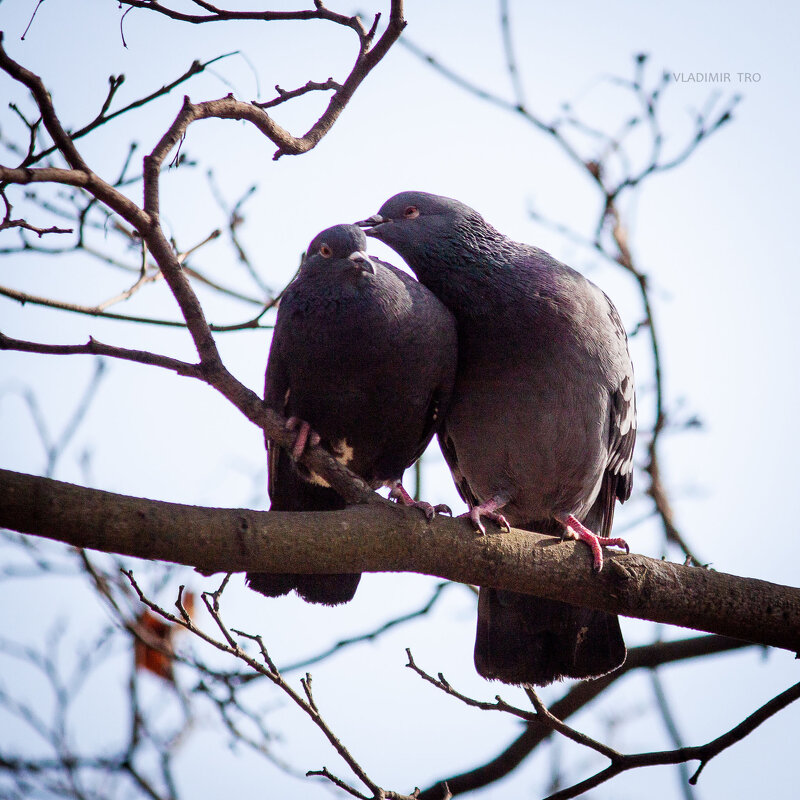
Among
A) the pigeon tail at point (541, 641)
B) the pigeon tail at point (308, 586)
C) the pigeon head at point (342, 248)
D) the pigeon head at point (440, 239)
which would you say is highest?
the pigeon head at point (440, 239)

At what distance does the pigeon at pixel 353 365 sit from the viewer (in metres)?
4.66

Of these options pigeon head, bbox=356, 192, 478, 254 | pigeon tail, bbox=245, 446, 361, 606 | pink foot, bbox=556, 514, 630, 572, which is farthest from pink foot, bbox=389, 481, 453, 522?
pigeon head, bbox=356, 192, 478, 254

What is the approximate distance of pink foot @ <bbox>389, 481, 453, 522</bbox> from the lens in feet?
12.2

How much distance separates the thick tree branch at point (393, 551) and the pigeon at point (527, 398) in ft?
3.15

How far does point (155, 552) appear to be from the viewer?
2916mm

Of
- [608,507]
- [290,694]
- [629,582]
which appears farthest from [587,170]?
[290,694]

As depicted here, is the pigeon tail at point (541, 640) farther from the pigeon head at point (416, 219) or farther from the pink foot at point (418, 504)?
the pigeon head at point (416, 219)

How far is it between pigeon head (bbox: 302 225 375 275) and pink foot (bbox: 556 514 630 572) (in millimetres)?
1788

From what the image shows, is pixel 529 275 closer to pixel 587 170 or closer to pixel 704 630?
pixel 587 170

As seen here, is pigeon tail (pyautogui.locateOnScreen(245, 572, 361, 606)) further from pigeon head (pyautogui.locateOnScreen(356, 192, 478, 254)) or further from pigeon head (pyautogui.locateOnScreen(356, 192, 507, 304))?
pigeon head (pyautogui.locateOnScreen(356, 192, 478, 254))

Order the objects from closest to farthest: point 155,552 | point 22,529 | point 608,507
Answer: point 22,529, point 155,552, point 608,507

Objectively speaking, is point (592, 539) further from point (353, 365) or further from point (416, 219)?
point (416, 219)

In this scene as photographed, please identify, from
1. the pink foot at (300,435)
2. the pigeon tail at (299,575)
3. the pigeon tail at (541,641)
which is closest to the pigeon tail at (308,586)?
the pigeon tail at (299,575)

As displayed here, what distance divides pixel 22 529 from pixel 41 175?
1.20 m
